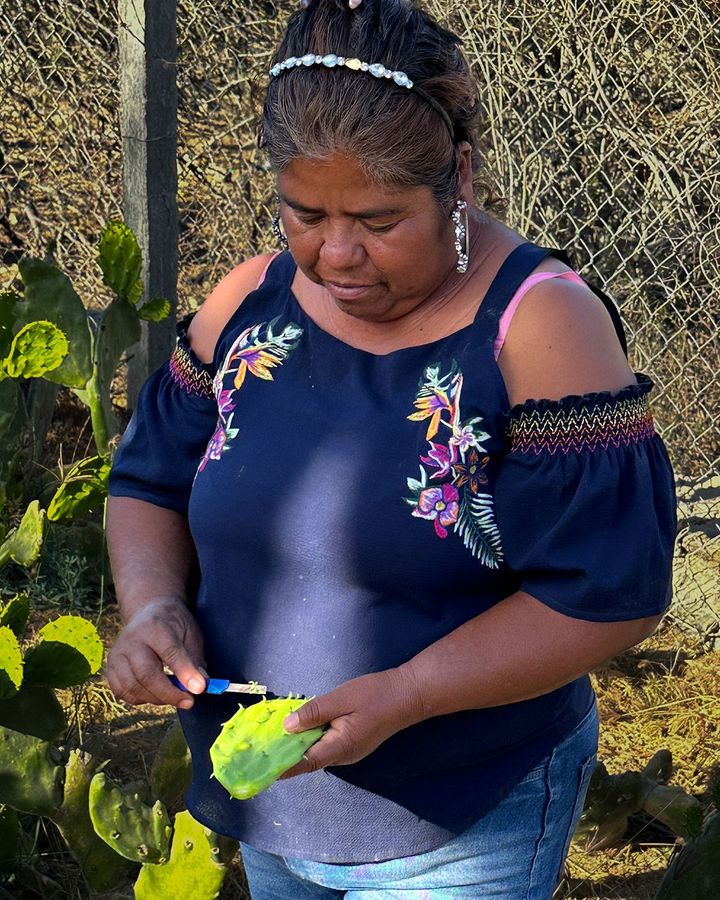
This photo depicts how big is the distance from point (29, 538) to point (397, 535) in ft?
4.08

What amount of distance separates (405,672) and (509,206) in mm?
2847

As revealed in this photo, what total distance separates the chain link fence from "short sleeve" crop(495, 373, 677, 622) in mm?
2609

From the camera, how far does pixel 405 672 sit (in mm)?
1392

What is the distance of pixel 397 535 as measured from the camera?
141 centimetres

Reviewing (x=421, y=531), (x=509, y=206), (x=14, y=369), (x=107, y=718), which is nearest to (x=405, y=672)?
(x=421, y=531)

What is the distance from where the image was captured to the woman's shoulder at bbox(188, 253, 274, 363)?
1.69 metres

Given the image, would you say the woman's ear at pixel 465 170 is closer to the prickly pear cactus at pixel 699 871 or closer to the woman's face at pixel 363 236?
the woman's face at pixel 363 236

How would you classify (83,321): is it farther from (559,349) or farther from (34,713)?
A: (559,349)

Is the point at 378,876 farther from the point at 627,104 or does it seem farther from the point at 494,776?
the point at 627,104

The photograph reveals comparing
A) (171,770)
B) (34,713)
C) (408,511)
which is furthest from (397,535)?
(171,770)

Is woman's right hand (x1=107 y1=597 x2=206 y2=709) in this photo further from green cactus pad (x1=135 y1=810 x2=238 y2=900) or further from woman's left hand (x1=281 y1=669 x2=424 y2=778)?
green cactus pad (x1=135 y1=810 x2=238 y2=900)

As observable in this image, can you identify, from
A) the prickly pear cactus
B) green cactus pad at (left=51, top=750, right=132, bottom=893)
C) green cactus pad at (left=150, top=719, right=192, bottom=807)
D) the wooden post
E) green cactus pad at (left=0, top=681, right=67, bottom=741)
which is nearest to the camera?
the prickly pear cactus

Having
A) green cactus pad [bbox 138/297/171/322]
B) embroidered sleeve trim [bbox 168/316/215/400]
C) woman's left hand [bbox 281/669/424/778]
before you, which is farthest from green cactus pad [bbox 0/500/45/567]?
woman's left hand [bbox 281/669/424/778]

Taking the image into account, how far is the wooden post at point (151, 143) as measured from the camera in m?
3.26
